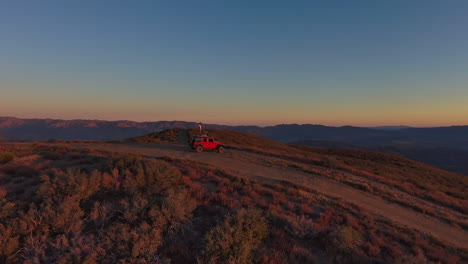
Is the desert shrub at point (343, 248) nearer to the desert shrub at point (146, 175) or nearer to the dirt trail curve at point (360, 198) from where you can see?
the dirt trail curve at point (360, 198)

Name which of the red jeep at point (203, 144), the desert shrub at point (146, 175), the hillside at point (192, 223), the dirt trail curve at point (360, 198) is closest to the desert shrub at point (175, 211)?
the hillside at point (192, 223)

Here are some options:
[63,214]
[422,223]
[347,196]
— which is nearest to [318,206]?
[347,196]

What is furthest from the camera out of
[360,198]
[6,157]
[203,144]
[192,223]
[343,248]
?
[203,144]

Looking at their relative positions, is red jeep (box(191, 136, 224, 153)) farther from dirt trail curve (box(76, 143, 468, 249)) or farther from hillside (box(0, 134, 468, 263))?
hillside (box(0, 134, 468, 263))

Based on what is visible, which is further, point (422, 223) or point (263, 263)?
point (422, 223)

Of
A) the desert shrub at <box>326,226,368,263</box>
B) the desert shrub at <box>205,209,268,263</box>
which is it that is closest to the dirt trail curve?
the desert shrub at <box>326,226,368,263</box>

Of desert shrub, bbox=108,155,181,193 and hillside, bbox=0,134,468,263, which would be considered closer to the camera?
hillside, bbox=0,134,468,263

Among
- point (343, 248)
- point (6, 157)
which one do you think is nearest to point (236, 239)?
point (343, 248)

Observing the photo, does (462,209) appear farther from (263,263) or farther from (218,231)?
(218,231)

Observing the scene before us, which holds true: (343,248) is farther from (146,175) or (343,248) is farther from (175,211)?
(146,175)
